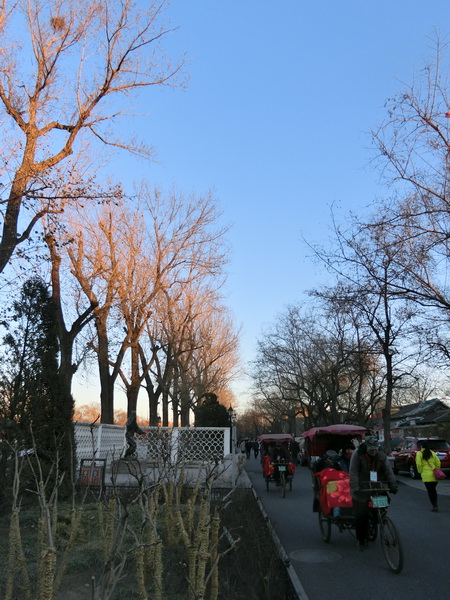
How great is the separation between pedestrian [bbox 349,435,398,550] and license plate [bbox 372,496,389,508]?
28 centimetres

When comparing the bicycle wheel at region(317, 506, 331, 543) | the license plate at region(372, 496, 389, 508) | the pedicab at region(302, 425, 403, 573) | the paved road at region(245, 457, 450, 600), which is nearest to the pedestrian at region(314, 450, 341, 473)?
the pedicab at region(302, 425, 403, 573)

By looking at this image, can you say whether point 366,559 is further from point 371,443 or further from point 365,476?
point 371,443

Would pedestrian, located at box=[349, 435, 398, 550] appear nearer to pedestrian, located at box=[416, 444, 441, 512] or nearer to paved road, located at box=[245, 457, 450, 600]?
paved road, located at box=[245, 457, 450, 600]

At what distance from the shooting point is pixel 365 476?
748 centimetres

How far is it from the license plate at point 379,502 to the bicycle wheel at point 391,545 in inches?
6.1

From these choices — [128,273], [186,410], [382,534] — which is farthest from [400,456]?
[186,410]

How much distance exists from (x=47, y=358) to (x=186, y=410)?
141ft

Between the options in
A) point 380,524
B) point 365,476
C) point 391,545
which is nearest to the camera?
point 391,545

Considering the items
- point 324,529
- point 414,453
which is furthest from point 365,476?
point 414,453

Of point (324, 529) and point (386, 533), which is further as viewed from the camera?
point (324, 529)

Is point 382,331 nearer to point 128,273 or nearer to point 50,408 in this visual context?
point 128,273

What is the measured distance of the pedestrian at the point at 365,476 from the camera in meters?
7.29

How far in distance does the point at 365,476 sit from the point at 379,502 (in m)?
0.58

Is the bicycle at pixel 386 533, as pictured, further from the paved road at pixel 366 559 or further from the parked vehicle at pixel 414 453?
the parked vehicle at pixel 414 453
